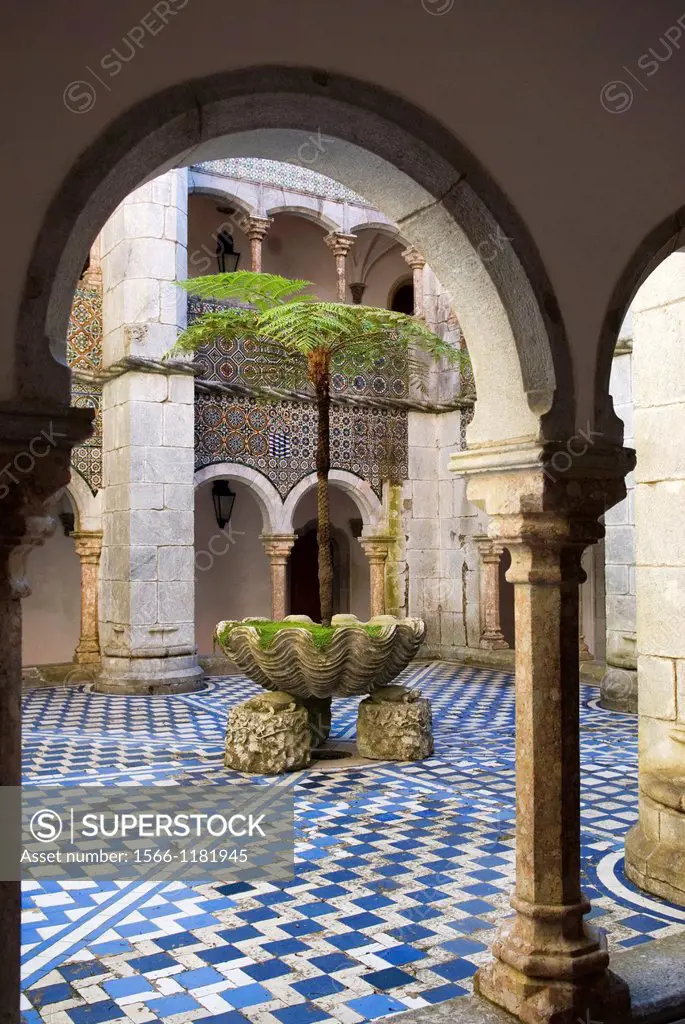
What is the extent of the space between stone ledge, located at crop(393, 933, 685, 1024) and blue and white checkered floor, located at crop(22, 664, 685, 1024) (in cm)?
27

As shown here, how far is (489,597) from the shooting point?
11461 millimetres

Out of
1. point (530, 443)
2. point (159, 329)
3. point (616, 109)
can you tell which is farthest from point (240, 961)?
point (159, 329)

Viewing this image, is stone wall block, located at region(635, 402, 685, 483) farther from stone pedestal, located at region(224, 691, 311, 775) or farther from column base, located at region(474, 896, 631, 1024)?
stone pedestal, located at region(224, 691, 311, 775)

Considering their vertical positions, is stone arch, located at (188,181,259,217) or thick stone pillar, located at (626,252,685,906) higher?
stone arch, located at (188,181,259,217)

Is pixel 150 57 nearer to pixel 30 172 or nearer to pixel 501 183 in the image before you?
pixel 30 172

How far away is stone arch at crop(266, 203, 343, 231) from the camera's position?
11492mm

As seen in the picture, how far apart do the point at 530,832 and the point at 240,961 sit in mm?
1210

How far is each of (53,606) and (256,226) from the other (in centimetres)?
556

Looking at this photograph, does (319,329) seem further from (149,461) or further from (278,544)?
(278,544)

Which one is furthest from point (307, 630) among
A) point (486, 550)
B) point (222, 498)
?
point (222, 498)

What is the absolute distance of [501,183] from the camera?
109 inches

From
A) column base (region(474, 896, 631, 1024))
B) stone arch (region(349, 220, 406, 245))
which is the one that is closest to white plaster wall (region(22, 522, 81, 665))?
stone arch (region(349, 220, 406, 245))

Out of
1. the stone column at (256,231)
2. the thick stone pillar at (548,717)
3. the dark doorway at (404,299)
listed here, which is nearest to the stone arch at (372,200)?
the thick stone pillar at (548,717)

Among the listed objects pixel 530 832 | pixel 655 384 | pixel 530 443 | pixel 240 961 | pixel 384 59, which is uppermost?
pixel 384 59
